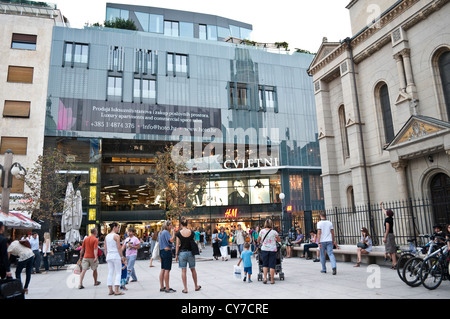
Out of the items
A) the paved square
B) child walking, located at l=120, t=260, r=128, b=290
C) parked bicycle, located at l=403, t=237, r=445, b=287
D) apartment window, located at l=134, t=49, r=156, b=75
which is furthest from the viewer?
apartment window, located at l=134, t=49, r=156, b=75

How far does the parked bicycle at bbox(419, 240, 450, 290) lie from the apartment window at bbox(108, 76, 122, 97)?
3740cm

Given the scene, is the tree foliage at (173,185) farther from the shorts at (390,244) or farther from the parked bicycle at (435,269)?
the parked bicycle at (435,269)

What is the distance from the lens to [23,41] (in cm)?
3569

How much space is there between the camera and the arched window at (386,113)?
1908 cm

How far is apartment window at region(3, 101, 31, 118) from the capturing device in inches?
1331

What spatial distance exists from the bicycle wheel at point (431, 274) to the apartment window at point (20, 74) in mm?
38524

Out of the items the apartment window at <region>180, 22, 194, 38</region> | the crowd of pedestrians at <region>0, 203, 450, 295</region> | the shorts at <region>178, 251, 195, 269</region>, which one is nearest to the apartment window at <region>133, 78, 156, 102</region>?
the apartment window at <region>180, 22, 194, 38</region>

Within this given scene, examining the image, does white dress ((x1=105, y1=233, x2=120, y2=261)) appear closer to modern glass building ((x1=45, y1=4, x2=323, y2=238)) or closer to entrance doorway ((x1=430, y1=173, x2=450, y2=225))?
entrance doorway ((x1=430, y1=173, x2=450, y2=225))

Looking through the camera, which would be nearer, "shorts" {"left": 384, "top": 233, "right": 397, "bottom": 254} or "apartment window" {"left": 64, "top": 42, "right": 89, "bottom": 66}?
"shorts" {"left": 384, "top": 233, "right": 397, "bottom": 254}

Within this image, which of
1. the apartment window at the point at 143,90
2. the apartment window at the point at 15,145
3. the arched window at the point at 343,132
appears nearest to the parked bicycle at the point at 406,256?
the arched window at the point at 343,132

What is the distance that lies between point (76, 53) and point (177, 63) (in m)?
11.7

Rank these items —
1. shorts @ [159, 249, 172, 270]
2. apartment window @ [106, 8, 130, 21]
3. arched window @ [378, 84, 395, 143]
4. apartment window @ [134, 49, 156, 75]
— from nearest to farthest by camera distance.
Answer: shorts @ [159, 249, 172, 270], arched window @ [378, 84, 395, 143], apartment window @ [134, 49, 156, 75], apartment window @ [106, 8, 130, 21]

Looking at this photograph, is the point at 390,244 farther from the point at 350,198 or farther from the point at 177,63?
the point at 177,63
